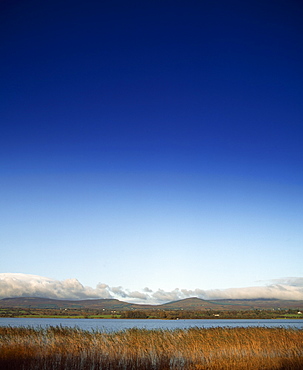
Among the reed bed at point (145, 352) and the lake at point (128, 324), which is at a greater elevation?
the lake at point (128, 324)

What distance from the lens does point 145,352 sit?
18531 mm

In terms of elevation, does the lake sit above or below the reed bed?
above

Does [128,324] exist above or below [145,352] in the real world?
above

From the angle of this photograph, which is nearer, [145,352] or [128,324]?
[145,352]

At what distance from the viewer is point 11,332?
24.2 m

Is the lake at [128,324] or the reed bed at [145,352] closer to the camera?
the reed bed at [145,352]

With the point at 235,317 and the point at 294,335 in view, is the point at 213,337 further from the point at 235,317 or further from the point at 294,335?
the point at 235,317

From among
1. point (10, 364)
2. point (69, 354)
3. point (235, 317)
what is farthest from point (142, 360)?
point (235, 317)

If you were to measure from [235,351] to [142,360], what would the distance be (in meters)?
5.20

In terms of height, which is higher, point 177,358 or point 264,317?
point 264,317

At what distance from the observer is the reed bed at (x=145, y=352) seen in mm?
15977

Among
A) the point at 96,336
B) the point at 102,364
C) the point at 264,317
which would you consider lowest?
the point at 102,364

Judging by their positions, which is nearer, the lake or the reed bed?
the reed bed

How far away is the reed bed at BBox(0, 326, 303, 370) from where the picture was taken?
52.4 feet
